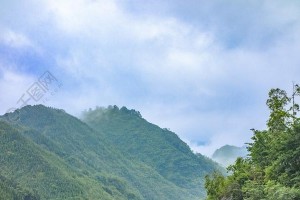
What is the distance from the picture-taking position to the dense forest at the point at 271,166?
18.4 m

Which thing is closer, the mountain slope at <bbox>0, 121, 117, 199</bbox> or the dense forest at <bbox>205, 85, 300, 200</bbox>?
the dense forest at <bbox>205, 85, 300, 200</bbox>

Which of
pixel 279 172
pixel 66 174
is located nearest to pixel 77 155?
pixel 66 174

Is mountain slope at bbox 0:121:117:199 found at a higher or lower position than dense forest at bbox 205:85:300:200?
higher

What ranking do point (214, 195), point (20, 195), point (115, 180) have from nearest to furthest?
1. point (214, 195)
2. point (20, 195)
3. point (115, 180)

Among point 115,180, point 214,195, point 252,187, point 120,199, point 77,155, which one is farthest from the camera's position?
point 77,155

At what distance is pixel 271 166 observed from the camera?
21.0m

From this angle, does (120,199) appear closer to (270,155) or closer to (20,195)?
(20,195)

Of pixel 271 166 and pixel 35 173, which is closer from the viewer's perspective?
pixel 271 166

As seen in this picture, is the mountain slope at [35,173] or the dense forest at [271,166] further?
the mountain slope at [35,173]

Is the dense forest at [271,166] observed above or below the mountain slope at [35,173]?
below

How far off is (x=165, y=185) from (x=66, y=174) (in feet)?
228

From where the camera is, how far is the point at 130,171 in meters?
196

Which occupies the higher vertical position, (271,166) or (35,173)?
(35,173)

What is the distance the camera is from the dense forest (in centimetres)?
1844
